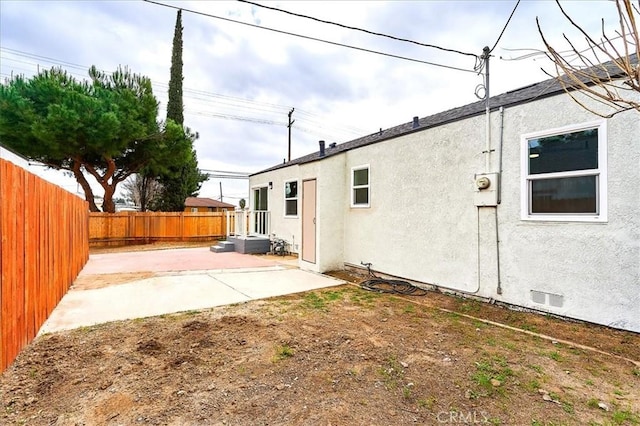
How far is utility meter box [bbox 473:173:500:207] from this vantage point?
525 centimetres

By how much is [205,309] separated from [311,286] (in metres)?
2.45

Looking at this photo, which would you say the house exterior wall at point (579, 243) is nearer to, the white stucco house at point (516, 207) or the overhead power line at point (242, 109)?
the white stucco house at point (516, 207)

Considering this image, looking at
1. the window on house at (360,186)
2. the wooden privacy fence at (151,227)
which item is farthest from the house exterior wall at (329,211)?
the wooden privacy fence at (151,227)

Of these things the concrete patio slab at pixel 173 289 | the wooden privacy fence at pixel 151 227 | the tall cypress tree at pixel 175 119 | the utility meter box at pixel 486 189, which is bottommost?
the concrete patio slab at pixel 173 289

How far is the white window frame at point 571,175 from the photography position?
4117 mm

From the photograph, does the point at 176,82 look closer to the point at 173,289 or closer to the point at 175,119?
the point at 175,119

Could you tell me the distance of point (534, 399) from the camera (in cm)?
259

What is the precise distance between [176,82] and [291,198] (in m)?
11.7

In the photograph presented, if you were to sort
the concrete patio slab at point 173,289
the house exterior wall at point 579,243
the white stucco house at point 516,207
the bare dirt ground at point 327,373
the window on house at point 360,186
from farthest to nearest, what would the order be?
the window on house at point 360,186 < the concrete patio slab at point 173,289 < the white stucco house at point 516,207 < the house exterior wall at point 579,243 < the bare dirt ground at point 327,373

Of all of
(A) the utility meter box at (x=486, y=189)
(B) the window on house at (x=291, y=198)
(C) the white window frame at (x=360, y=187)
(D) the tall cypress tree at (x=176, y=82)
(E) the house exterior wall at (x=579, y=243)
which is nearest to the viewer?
(E) the house exterior wall at (x=579, y=243)

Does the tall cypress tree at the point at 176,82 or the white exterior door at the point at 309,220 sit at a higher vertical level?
the tall cypress tree at the point at 176,82

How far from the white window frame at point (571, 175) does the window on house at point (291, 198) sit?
→ 7.71 m

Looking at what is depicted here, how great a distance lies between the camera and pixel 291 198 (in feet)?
38.9

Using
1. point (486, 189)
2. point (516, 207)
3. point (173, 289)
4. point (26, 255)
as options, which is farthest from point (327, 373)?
point (173, 289)
